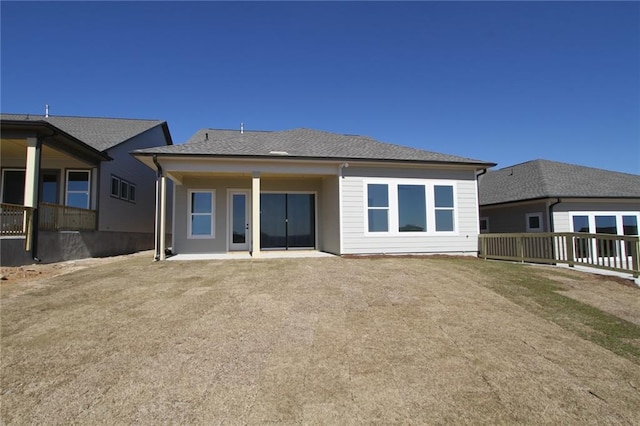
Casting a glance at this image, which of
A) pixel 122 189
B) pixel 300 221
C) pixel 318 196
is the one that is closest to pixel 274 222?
pixel 300 221

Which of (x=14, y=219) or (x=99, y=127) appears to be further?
(x=99, y=127)

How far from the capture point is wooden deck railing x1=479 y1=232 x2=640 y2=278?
8859 millimetres

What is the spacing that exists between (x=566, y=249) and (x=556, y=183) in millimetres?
6193

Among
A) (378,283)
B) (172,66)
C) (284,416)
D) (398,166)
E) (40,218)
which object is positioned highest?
(172,66)

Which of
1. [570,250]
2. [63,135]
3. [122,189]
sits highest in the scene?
[63,135]

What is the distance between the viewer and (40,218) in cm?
1078

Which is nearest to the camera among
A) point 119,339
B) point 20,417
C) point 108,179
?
point 20,417

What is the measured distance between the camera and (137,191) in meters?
17.7

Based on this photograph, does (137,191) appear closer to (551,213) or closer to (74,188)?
(74,188)

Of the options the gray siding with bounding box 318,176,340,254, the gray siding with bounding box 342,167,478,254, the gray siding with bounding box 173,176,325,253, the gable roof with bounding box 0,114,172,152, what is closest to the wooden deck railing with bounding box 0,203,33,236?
the gray siding with bounding box 173,176,325,253

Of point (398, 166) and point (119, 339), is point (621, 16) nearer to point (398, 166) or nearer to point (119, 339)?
point (398, 166)

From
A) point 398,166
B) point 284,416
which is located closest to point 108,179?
point 398,166

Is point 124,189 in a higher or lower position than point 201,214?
higher

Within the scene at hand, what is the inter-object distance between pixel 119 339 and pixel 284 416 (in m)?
2.73
